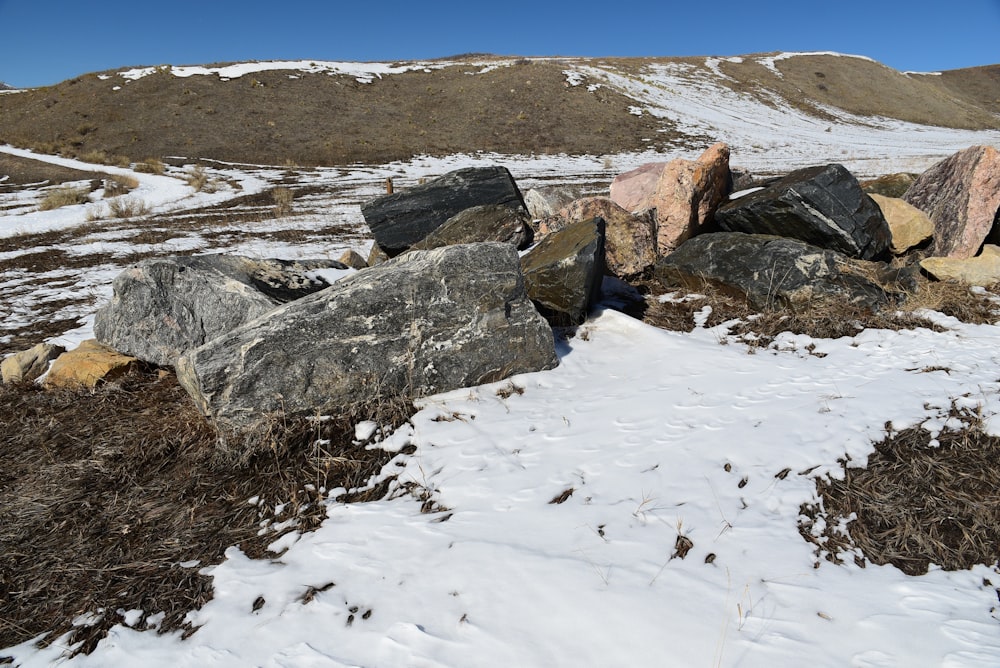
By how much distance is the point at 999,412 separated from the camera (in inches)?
145

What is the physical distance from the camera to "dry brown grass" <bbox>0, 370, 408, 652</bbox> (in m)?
2.86

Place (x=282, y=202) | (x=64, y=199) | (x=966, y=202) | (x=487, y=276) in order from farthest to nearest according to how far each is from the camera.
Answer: (x=282, y=202) < (x=64, y=199) < (x=966, y=202) < (x=487, y=276)

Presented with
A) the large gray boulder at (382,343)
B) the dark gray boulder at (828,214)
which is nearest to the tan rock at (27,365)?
the large gray boulder at (382,343)

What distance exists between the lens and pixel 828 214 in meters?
6.47

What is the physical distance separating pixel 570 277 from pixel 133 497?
14.1 ft

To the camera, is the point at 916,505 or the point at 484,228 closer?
the point at 916,505

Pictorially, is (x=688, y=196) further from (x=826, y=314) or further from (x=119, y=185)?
(x=119, y=185)

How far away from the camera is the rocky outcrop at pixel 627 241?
7145mm

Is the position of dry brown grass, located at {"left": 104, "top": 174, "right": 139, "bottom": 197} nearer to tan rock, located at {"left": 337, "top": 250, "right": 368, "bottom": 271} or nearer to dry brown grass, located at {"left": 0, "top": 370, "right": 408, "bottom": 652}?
tan rock, located at {"left": 337, "top": 250, "right": 368, "bottom": 271}

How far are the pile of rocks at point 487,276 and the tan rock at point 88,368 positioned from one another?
0.11 feet

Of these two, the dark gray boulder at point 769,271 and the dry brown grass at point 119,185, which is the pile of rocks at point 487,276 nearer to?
the dark gray boulder at point 769,271

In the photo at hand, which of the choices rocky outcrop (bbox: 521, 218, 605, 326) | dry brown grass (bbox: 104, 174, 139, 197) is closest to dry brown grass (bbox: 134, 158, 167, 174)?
dry brown grass (bbox: 104, 174, 139, 197)

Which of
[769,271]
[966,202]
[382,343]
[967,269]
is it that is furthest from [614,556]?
[966,202]

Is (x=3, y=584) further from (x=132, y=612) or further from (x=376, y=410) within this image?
(x=376, y=410)
